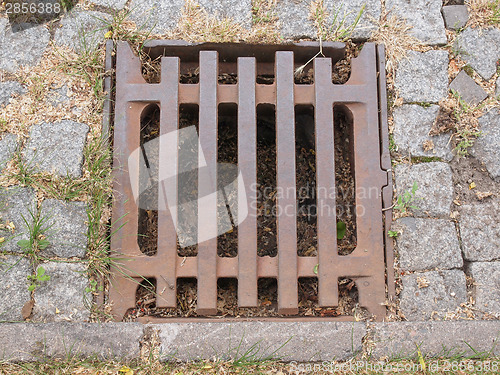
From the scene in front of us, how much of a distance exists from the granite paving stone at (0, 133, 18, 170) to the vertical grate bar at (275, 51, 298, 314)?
1229 millimetres

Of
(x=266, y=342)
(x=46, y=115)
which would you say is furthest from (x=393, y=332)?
(x=46, y=115)

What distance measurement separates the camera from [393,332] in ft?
6.86

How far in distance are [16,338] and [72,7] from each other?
160cm

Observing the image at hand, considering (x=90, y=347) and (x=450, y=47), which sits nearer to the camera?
(x=90, y=347)

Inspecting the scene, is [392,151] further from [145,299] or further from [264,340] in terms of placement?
[145,299]

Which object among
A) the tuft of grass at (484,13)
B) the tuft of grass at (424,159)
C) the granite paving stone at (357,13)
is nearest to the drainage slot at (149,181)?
the granite paving stone at (357,13)

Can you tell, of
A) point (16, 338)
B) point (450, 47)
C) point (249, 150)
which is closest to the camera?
point (16, 338)

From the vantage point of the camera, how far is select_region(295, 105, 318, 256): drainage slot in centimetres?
252

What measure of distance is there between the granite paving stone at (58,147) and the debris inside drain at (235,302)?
65cm

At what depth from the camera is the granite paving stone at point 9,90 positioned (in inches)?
89.4

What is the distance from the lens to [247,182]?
7.04ft

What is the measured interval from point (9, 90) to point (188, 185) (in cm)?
99

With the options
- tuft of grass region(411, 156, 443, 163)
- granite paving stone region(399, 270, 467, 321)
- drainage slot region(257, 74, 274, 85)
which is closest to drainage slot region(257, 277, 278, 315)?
granite paving stone region(399, 270, 467, 321)

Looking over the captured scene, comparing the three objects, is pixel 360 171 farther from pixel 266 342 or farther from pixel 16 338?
pixel 16 338
